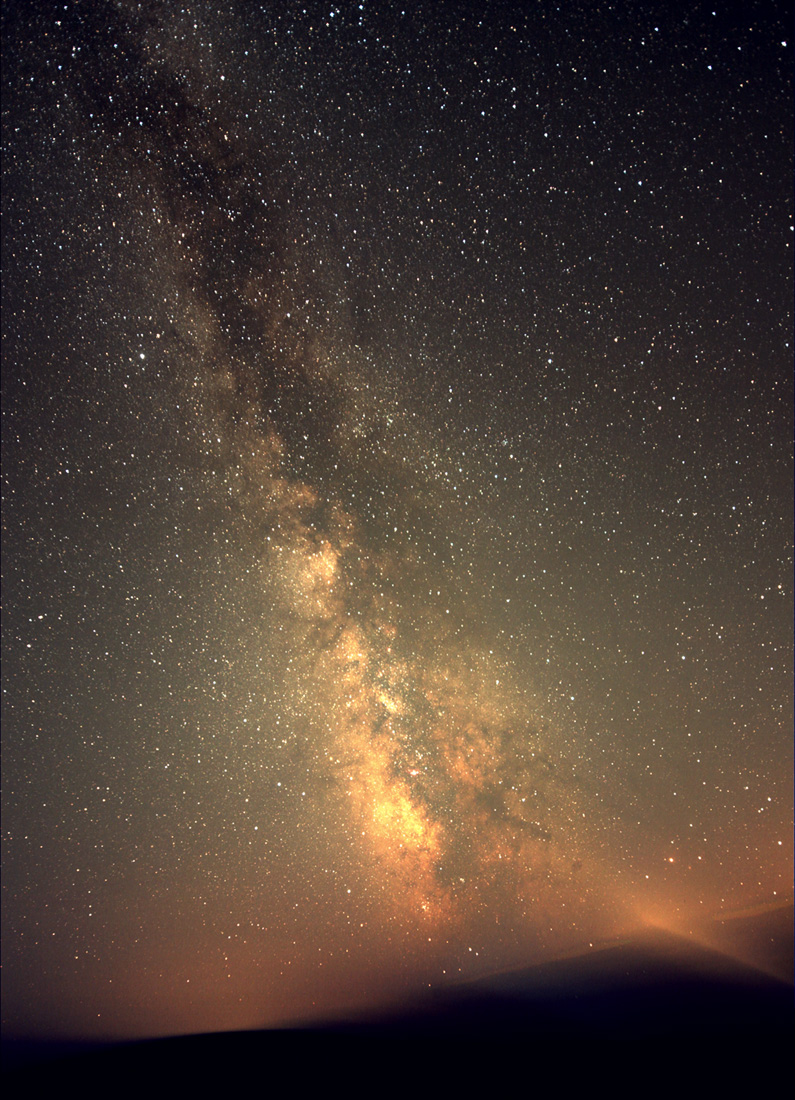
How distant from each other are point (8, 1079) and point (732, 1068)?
665 centimetres

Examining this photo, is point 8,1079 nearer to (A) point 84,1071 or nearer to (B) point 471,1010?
(A) point 84,1071

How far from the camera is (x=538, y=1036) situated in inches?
246

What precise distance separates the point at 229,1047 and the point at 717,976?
22.7ft

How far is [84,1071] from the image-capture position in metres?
4.75

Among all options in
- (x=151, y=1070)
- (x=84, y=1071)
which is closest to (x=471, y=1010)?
(x=151, y=1070)

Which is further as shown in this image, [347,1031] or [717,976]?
[717,976]

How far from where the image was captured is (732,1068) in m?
3.67

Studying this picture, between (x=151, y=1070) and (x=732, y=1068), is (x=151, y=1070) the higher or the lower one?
the lower one

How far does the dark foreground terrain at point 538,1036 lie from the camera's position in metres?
4.48

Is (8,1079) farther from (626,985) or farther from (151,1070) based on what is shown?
(626,985)

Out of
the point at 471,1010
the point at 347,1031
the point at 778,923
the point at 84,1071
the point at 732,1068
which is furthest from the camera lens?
the point at 778,923

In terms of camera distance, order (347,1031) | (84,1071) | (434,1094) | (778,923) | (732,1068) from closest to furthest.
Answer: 1. (732,1068)
2. (434,1094)
3. (84,1071)
4. (347,1031)
5. (778,923)

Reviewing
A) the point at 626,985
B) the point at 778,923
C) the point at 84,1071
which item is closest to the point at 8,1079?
the point at 84,1071

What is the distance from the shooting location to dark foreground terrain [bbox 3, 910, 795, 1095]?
4.48 m
